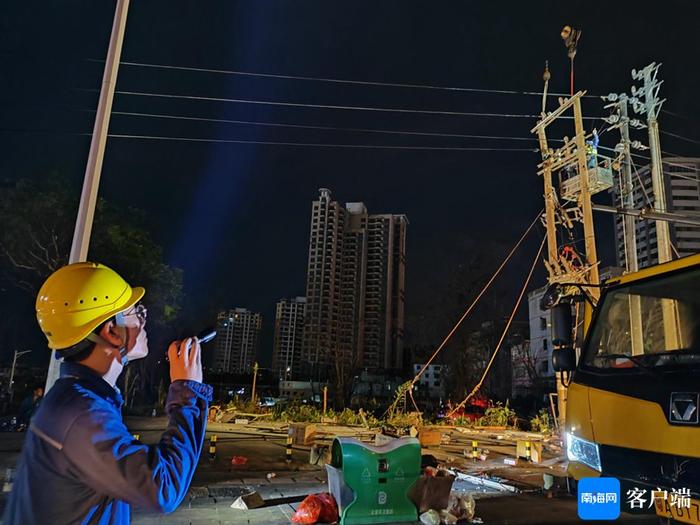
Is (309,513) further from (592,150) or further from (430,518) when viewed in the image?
(592,150)

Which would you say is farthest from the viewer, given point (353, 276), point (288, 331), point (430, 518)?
point (288, 331)

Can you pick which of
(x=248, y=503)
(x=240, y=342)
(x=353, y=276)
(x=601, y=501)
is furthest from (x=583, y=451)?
(x=240, y=342)

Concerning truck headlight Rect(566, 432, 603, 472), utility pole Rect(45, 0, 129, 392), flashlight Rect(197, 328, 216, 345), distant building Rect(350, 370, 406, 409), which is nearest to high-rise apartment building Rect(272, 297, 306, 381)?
distant building Rect(350, 370, 406, 409)

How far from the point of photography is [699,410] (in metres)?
3.36

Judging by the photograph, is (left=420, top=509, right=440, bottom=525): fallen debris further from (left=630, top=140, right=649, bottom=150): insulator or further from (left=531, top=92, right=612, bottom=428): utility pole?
(left=630, top=140, right=649, bottom=150): insulator

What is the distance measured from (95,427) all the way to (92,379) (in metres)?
0.24

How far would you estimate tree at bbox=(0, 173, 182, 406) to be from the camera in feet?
54.4

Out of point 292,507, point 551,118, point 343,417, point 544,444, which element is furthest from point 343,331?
point 292,507

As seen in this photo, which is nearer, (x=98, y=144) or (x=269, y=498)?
(x=98, y=144)

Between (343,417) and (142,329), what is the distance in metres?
22.5

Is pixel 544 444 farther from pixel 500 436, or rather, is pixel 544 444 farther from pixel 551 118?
pixel 551 118

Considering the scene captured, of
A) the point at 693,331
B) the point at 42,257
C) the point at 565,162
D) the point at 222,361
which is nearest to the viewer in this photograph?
the point at 693,331

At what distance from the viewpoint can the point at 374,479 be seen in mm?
6383

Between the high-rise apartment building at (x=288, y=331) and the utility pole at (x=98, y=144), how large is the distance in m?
65.3
